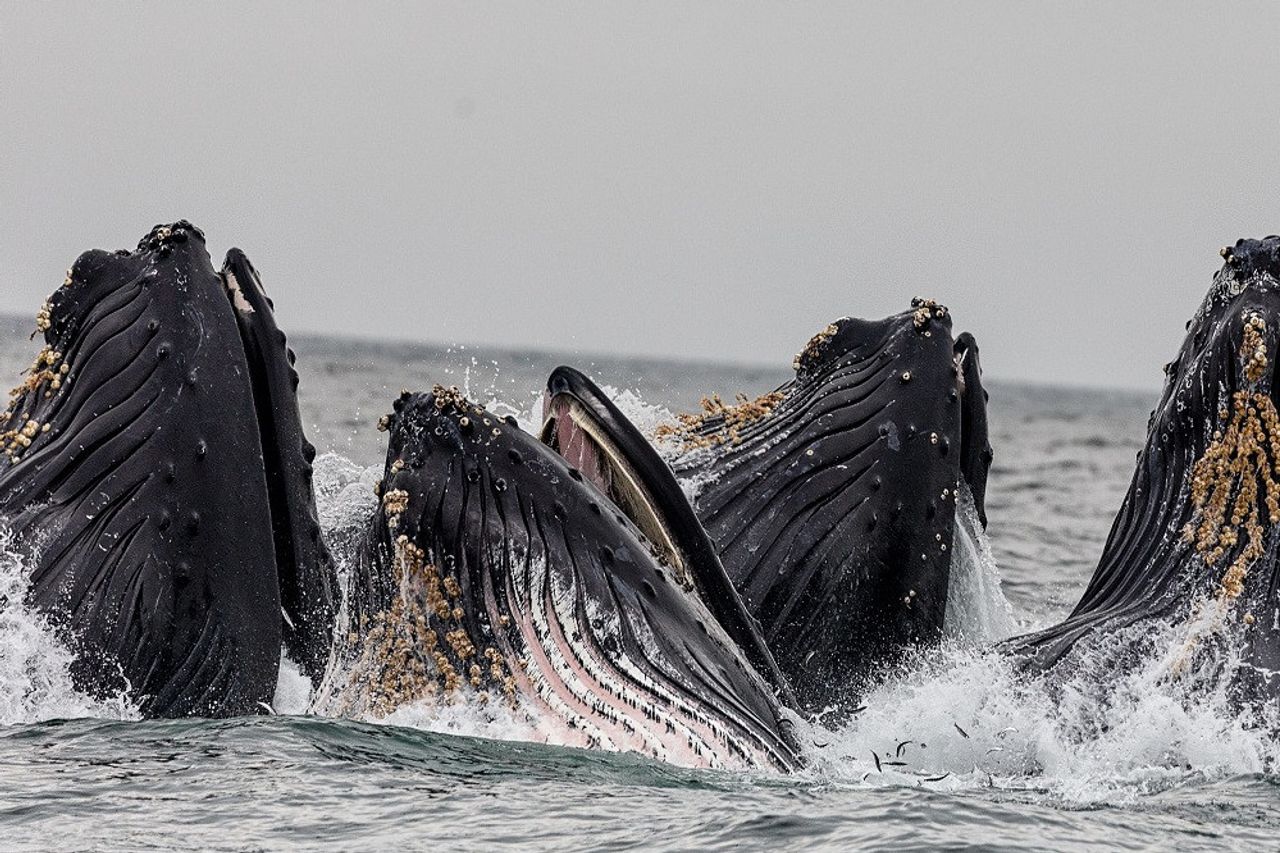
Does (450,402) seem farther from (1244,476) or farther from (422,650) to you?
(1244,476)

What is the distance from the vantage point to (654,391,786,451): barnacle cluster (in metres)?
10.8

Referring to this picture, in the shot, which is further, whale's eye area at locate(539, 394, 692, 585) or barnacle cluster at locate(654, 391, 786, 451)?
barnacle cluster at locate(654, 391, 786, 451)

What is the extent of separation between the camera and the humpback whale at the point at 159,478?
27.1 ft

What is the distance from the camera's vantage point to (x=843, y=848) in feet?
21.7

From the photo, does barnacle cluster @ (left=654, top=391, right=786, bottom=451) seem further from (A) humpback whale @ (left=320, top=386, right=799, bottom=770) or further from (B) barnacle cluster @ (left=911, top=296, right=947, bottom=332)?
(A) humpback whale @ (left=320, top=386, right=799, bottom=770)

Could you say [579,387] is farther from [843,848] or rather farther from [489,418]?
[843,848]

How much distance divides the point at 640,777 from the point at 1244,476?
3417 millimetres

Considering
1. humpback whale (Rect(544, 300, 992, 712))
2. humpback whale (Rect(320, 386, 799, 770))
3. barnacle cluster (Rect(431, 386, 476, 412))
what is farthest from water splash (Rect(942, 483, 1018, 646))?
barnacle cluster (Rect(431, 386, 476, 412))

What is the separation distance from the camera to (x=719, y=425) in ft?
36.0

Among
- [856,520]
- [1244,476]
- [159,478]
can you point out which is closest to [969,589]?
[856,520]

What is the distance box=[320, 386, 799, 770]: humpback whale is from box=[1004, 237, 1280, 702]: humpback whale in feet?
6.51

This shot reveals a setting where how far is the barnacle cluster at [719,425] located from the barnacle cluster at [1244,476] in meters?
2.35

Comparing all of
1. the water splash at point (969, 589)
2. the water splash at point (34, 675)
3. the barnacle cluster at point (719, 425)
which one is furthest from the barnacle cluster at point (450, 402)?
→ the water splash at point (969, 589)

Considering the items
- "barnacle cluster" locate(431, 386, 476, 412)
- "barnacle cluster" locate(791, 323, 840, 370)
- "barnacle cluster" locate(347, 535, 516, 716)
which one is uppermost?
"barnacle cluster" locate(791, 323, 840, 370)
